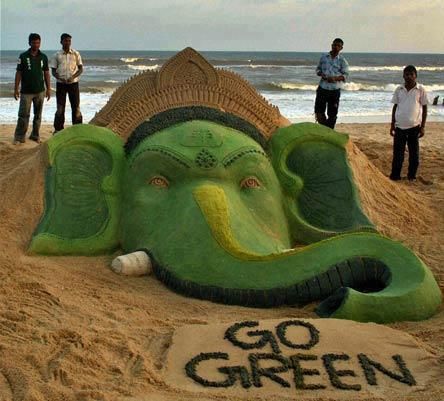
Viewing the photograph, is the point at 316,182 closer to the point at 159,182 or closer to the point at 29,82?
the point at 159,182

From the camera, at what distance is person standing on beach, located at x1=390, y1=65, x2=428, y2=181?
812 cm

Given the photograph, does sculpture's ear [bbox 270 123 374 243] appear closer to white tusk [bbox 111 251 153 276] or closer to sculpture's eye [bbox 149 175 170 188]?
sculpture's eye [bbox 149 175 170 188]

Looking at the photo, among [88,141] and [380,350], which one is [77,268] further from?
[380,350]

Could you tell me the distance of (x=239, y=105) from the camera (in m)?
6.05

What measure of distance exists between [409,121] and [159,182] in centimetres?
413

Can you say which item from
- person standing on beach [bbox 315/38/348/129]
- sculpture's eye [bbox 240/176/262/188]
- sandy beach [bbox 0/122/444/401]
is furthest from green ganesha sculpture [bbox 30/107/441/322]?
person standing on beach [bbox 315/38/348/129]

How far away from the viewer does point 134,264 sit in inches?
185

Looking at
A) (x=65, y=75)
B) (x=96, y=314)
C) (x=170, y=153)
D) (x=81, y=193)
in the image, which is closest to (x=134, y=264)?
(x=96, y=314)

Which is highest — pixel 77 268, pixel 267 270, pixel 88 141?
pixel 88 141

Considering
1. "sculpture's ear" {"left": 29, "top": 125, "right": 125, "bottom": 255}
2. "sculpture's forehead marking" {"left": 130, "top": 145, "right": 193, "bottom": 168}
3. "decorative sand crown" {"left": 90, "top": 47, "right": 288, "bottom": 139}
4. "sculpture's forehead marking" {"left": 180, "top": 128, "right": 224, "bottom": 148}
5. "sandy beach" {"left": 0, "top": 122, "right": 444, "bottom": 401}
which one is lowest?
"sandy beach" {"left": 0, "top": 122, "right": 444, "bottom": 401}

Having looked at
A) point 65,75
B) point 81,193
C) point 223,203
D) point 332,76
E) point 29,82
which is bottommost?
point 81,193

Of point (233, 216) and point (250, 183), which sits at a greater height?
point (250, 183)

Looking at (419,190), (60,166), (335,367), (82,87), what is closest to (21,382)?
(335,367)

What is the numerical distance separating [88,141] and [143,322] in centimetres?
218
